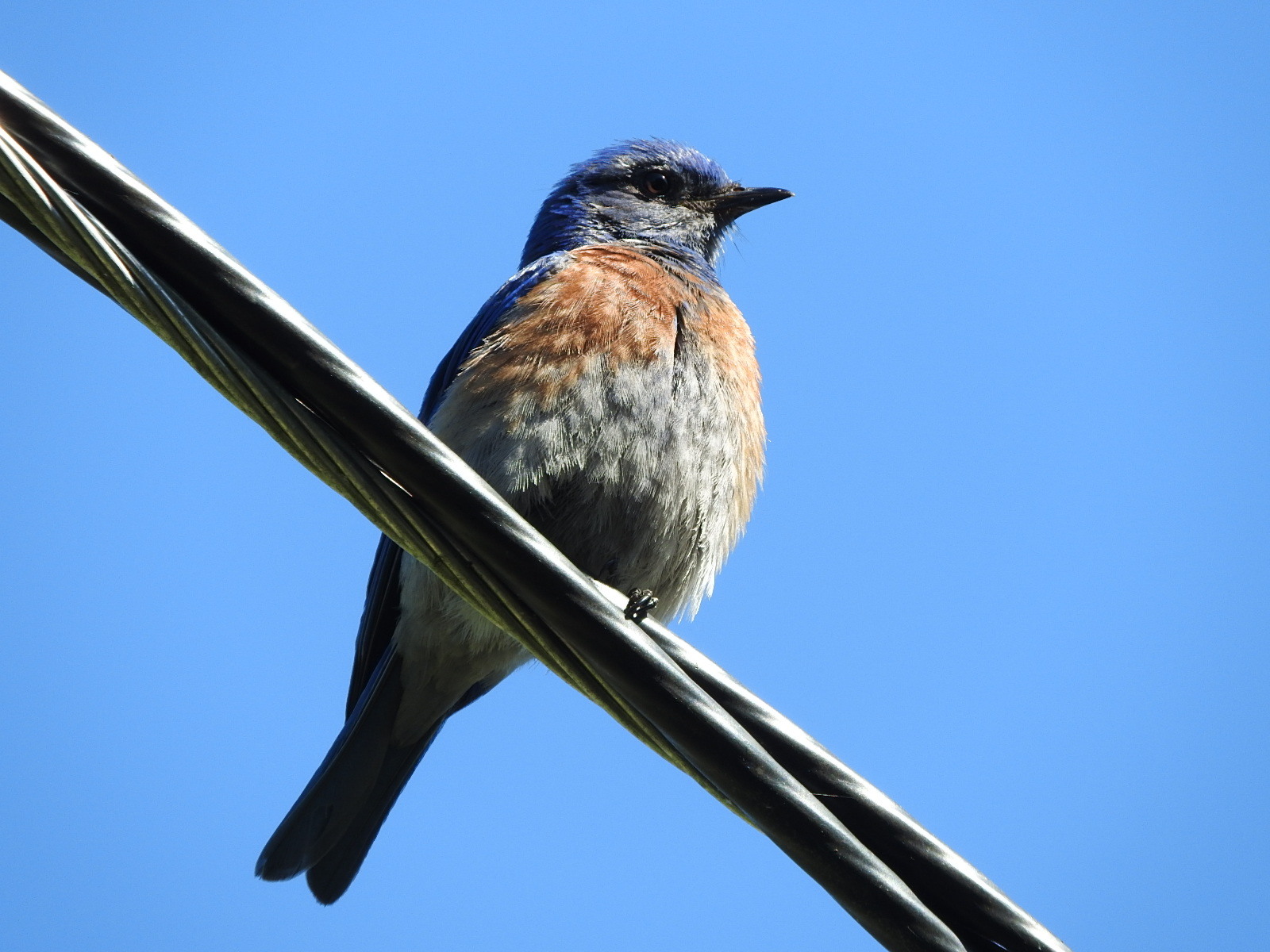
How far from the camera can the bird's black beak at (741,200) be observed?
21.6 ft

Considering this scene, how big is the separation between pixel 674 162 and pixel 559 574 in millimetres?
4904

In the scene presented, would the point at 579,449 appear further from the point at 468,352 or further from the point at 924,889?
the point at 924,889

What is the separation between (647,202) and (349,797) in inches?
132

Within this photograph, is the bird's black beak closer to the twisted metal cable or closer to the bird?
the bird

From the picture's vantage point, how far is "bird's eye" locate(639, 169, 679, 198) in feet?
21.5

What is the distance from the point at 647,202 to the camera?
6.44 meters

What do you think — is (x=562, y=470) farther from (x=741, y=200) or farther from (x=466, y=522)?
(x=741, y=200)

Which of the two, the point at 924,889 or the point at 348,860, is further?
the point at 348,860

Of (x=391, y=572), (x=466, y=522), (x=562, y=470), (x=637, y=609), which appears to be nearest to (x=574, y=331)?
(x=562, y=470)

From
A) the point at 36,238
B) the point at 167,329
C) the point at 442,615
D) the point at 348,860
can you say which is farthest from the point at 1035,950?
the point at 348,860

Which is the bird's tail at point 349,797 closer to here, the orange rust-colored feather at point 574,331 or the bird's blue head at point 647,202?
the orange rust-colored feather at point 574,331

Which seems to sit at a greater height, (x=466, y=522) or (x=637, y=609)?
(x=637, y=609)

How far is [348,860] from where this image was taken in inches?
189

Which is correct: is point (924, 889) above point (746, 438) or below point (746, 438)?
below
